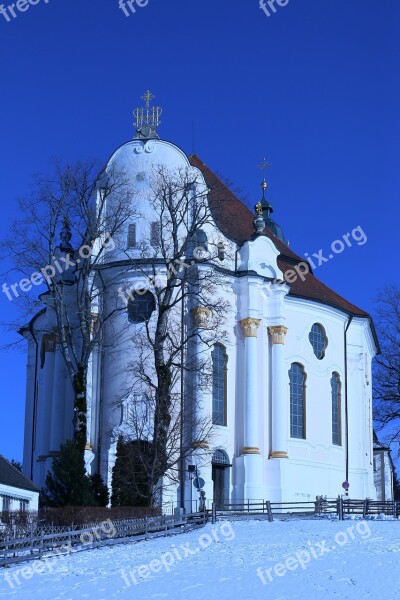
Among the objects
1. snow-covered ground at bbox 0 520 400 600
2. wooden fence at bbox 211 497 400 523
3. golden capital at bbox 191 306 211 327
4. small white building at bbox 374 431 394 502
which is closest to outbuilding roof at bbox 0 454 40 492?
wooden fence at bbox 211 497 400 523

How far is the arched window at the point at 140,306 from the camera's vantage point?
146 ft

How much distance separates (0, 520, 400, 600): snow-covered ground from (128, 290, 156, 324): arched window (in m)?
12.5

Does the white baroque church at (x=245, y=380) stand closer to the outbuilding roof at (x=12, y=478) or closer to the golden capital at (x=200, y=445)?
the golden capital at (x=200, y=445)

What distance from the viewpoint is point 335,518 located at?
124 feet

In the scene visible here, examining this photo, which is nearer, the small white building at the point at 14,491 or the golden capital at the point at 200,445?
the small white building at the point at 14,491

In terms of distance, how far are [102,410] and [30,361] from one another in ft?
31.3

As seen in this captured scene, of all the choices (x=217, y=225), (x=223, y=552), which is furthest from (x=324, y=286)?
(x=223, y=552)

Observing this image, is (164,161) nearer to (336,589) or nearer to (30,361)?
(30,361)

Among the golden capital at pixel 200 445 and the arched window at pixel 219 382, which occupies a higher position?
the arched window at pixel 219 382

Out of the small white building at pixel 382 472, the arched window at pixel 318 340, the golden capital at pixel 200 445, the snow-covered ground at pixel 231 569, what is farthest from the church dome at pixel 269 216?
the snow-covered ground at pixel 231 569

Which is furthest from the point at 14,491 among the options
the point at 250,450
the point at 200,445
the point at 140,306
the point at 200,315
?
the point at 200,315

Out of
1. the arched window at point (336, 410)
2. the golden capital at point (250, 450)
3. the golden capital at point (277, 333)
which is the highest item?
the golden capital at point (277, 333)

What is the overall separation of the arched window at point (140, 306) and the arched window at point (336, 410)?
370 inches

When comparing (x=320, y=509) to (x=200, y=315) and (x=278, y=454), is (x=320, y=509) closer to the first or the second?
(x=278, y=454)
